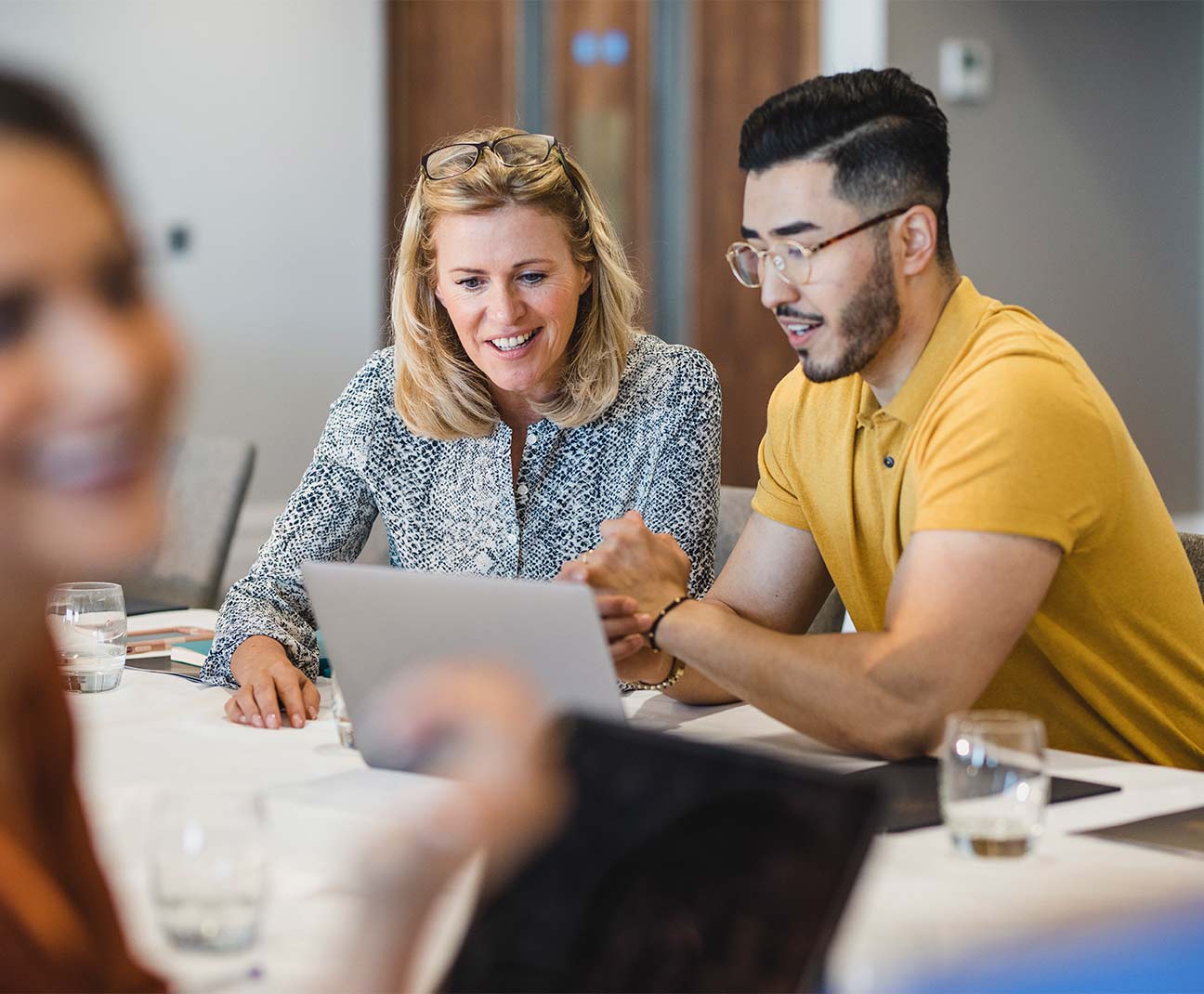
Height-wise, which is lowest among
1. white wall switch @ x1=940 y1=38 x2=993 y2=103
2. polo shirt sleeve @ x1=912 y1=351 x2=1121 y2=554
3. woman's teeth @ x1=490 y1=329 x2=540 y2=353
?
polo shirt sleeve @ x1=912 y1=351 x2=1121 y2=554

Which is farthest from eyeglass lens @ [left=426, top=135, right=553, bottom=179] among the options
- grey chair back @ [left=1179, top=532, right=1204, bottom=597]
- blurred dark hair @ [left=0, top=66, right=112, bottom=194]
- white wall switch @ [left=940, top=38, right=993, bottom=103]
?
white wall switch @ [left=940, top=38, right=993, bottom=103]

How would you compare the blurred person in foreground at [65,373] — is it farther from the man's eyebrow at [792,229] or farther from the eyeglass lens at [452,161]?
the eyeglass lens at [452,161]

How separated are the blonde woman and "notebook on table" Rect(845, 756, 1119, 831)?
2.26 ft

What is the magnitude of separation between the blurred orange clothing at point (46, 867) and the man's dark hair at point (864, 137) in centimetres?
128

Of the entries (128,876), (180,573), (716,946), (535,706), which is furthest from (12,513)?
(180,573)

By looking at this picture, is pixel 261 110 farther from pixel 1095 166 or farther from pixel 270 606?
pixel 270 606

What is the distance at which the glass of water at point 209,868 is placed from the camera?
828 mm

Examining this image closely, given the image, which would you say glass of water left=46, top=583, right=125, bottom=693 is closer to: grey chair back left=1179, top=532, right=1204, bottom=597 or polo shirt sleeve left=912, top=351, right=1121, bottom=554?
polo shirt sleeve left=912, top=351, right=1121, bottom=554

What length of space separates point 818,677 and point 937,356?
0.45m

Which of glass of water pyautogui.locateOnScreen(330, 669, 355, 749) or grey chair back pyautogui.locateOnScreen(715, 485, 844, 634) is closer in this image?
glass of water pyautogui.locateOnScreen(330, 669, 355, 749)

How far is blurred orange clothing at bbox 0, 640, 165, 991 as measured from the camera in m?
0.46

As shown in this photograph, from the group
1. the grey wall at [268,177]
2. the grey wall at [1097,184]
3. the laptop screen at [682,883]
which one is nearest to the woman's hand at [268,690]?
the laptop screen at [682,883]

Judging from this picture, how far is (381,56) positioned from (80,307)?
16.3 feet

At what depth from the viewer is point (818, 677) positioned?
1370 millimetres
